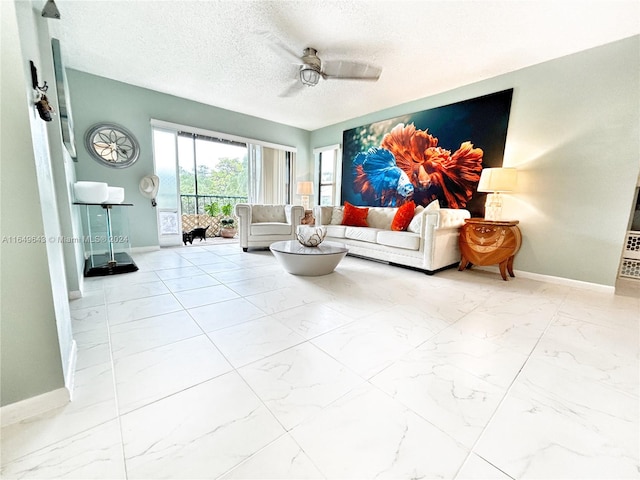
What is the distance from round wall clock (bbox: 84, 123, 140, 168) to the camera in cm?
355

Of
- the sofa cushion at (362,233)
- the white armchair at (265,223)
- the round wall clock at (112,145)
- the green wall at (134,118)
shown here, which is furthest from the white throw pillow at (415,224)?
the round wall clock at (112,145)

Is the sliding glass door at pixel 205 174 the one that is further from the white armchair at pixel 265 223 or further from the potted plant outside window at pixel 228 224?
the white armchair at pixel 265 223

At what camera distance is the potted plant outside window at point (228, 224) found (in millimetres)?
6000

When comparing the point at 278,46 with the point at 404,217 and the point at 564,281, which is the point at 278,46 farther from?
the point at 564,281

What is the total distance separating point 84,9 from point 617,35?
490 centimetres

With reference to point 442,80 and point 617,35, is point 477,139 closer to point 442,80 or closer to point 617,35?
point 442,80

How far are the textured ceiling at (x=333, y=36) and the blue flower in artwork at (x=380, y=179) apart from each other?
1117 mm

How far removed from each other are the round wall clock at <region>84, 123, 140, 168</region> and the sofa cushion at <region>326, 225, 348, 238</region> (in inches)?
127

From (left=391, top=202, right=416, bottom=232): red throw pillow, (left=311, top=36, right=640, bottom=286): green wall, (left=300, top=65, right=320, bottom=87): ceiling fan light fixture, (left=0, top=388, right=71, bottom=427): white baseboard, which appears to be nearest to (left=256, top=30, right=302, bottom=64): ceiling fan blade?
(left=300, top=65, right=320, bottom=87): ceiling fan light fixture

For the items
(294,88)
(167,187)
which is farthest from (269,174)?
(294,88)

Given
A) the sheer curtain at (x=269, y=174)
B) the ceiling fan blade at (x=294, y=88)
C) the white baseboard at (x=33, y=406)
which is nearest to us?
the white baseboard at (x=33, y=406)

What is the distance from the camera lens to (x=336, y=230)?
13.6 feet

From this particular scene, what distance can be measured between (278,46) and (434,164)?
2.59 m

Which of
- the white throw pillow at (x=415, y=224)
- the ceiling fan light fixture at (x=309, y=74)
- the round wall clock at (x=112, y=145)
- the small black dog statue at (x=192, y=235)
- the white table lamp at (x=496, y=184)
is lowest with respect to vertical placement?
the small black dog statue at (x=192, y=235)
